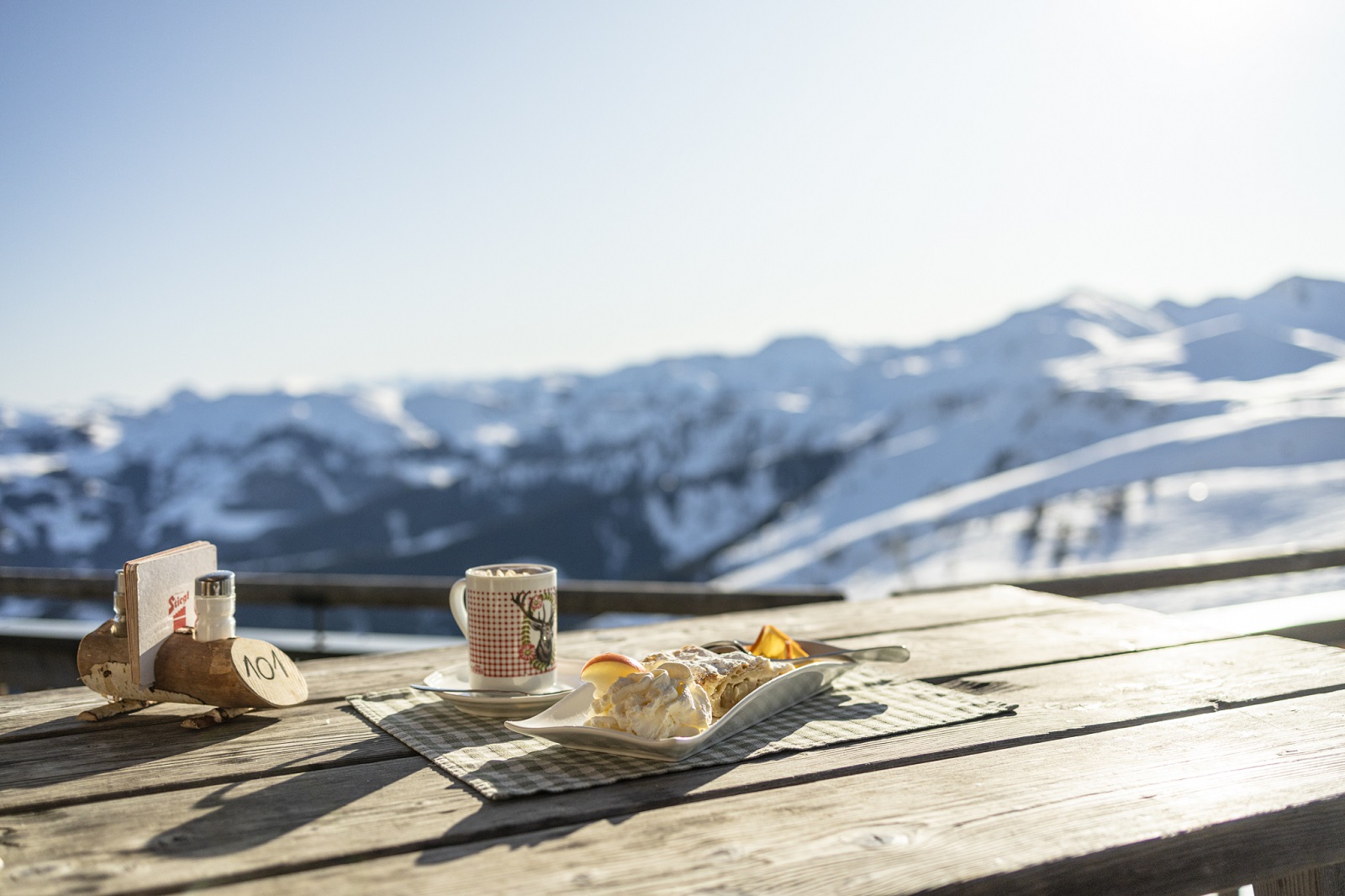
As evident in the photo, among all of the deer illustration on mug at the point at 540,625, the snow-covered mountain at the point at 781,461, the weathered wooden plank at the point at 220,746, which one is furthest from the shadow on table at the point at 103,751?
the snow-covered mountain at the point at 781,461

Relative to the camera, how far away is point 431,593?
276 centimetres

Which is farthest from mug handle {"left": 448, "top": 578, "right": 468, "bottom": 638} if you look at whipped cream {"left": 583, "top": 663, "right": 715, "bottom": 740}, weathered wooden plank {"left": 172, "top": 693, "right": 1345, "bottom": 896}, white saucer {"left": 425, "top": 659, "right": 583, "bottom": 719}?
weathered wooden plank {"left": 172, "top": 693, "right": 1345, "bottom": 896}

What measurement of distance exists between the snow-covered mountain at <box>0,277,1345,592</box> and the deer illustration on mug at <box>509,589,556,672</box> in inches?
170

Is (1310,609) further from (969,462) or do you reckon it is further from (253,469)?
(253,469)

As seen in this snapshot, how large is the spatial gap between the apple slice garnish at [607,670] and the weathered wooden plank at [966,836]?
20cm

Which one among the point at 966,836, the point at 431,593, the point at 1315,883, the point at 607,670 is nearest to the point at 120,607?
the point at 607,670

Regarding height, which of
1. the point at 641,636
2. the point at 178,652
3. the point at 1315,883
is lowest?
the point at 1315,883

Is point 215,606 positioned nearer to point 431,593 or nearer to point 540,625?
point 540,625

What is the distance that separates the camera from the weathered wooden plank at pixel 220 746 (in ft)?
2.95

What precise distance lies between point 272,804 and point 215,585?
1.13ft

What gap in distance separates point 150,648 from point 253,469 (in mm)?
141438

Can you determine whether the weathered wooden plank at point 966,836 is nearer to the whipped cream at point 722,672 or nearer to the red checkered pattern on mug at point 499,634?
the whipped cream at point 722,672

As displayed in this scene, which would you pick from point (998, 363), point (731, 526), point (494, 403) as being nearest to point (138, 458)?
point (494, 403)

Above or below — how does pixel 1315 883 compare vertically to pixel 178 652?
below
